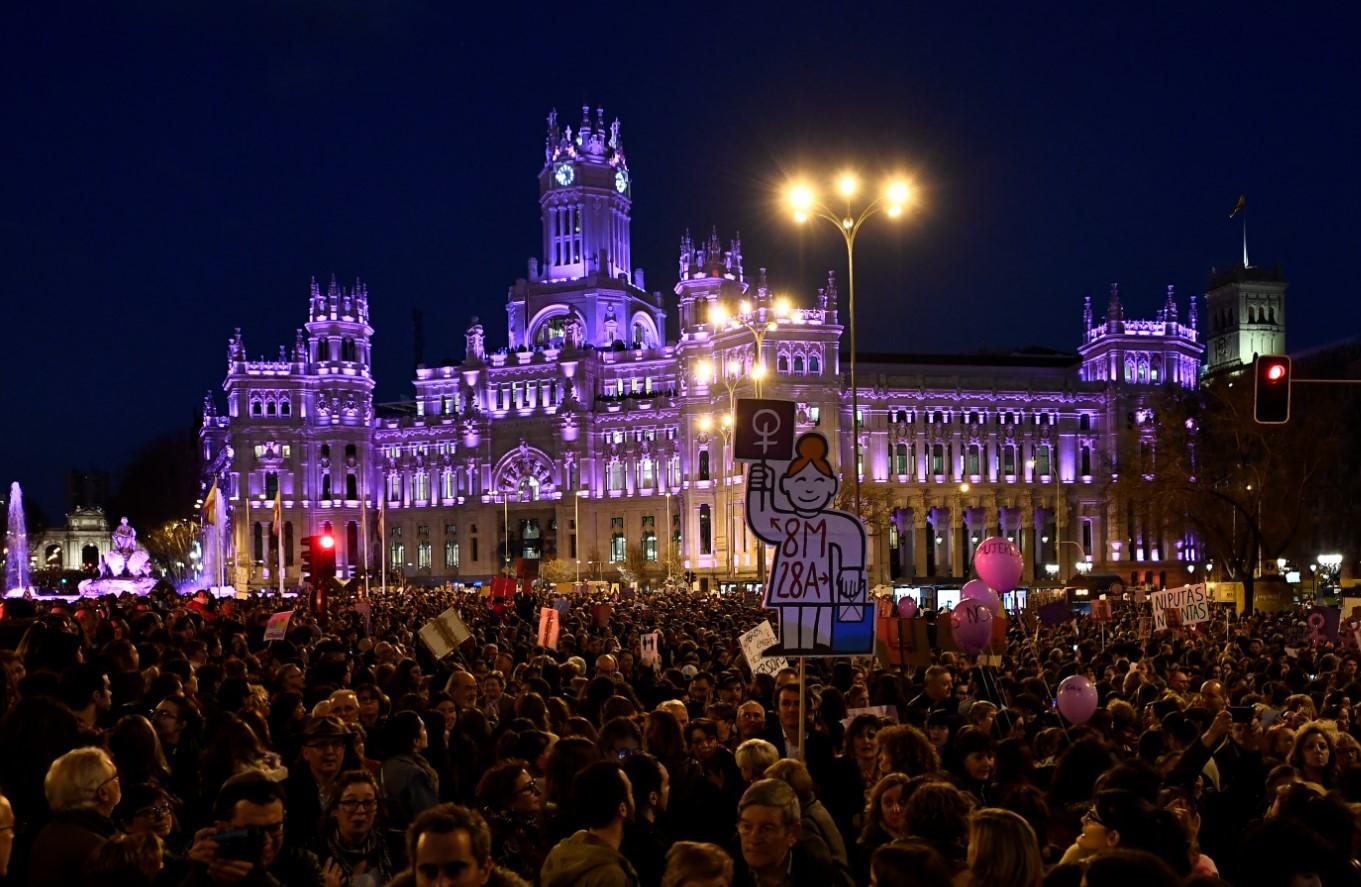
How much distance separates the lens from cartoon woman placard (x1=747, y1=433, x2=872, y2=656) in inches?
383

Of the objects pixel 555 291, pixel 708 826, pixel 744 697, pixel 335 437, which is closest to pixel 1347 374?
pixel 555 291

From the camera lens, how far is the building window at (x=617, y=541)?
316ft

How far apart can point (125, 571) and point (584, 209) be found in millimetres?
48795

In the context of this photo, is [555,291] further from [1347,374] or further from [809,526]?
[809,526]

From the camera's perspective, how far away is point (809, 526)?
32.5 ft

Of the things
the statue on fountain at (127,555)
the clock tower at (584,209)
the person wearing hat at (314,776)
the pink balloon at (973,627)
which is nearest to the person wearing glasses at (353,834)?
the person wearing hat at (314,776)

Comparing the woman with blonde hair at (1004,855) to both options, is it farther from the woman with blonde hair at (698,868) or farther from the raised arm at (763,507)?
the raised arm at (763,507)

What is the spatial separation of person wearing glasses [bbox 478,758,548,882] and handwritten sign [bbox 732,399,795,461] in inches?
155

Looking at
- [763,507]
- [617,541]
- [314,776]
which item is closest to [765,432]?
[763,507]

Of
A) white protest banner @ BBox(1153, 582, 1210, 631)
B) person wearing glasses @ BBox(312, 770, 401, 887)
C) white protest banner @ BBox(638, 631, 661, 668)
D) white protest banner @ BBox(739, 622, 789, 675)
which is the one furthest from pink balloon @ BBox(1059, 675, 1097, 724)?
white protest banner @ BBox(1153, 582, 1210, 631)

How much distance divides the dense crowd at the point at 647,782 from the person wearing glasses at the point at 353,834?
0.4 inches

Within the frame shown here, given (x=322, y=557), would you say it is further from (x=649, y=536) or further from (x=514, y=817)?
(x=649, y=536)

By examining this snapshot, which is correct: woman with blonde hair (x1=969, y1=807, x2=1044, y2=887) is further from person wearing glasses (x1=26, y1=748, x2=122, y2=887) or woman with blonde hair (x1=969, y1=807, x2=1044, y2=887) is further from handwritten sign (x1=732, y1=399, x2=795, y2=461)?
handwritten sign (x1=732, y1=399, x2=795, y2=461)

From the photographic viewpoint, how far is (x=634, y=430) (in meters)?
97.7
